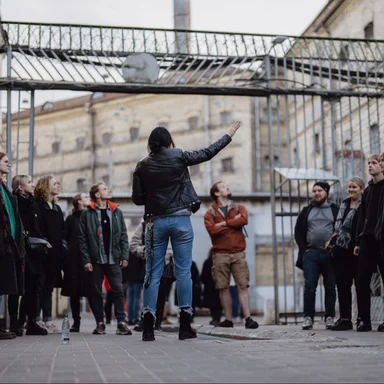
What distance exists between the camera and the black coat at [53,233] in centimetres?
1087

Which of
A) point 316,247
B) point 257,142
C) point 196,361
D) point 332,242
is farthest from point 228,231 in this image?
point 257,142

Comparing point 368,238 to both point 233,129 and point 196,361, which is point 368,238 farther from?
point 196,361

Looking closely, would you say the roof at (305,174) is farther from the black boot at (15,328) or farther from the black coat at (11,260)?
the black coat at (11,260)

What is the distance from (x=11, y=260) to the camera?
899cm

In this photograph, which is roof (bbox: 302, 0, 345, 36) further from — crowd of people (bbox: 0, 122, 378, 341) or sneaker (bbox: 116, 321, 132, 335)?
sneaker (bbox: 116, 321, 132, 335)

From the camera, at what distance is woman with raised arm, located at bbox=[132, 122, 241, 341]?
831cm

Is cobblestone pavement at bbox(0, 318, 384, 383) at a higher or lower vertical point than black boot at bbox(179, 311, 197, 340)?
lower

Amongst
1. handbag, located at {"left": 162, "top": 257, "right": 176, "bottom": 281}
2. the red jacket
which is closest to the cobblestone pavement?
handbag, located at {"left": 162, "top": 257, "right": 176, "bottom": 281}

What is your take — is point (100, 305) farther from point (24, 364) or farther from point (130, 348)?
point (24, 364)

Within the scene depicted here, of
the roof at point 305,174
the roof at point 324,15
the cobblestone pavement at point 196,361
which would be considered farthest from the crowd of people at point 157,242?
the roof at point 324,15

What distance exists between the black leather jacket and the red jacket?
311 cm

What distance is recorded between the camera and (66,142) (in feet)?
188

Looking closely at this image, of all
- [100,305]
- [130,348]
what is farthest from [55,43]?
[130,348]

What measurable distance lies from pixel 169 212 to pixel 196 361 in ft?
8.42
